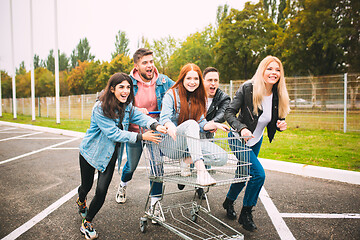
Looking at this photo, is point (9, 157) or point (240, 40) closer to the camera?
point (9, 157)

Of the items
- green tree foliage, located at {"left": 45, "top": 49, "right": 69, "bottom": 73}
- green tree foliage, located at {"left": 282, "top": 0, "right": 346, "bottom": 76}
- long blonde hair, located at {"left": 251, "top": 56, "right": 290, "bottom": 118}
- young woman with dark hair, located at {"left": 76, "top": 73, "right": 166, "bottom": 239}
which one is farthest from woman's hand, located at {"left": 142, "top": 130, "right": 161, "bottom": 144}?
green tree foliage, located at {"left": 45, "top": 49, "right": 69, "bottom": 73}

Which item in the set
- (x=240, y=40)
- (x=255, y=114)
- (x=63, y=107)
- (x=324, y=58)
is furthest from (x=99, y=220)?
(x=240, y=40)

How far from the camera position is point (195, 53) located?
117 ft

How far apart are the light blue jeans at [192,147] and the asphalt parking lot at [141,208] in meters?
0.98

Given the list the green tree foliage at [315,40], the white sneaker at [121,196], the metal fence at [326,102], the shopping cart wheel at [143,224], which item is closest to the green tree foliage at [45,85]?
the green tree foliage at [315,40]

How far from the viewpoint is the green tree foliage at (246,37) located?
2823 cm

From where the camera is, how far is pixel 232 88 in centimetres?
1203

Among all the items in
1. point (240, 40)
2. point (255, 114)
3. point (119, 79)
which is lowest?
point (255, 114)

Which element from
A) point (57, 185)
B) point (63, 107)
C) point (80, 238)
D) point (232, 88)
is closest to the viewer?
point (80, 238)

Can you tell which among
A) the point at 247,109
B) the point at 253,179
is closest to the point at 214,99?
the point at 247,109

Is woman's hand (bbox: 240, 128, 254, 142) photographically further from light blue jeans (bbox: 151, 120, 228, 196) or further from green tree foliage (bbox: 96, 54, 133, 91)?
green tree foliage (bbox: 96, 54, 133, 91)

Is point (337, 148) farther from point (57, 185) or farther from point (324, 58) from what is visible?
point (324, 58)

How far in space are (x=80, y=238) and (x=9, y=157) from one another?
5156mm

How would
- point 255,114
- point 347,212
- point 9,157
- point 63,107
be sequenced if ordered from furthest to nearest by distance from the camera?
1. point 63,107
2. point 9,157
3. point 347,212
4. point 255,114
